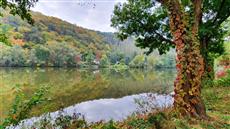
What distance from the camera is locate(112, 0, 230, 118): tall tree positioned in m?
11.7

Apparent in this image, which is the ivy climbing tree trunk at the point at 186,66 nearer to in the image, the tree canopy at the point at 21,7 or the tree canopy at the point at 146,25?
the tree canopy at the point at 21,7

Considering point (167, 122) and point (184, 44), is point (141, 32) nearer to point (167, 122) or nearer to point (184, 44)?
point (184, 44)

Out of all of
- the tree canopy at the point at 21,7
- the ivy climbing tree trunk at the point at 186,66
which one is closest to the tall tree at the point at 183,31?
the ivy climbing tree trunk at the point at 186,66

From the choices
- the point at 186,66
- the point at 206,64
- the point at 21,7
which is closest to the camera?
the point at 21,7

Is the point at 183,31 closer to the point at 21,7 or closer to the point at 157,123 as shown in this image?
the point at 157,123

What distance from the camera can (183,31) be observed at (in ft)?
38.4

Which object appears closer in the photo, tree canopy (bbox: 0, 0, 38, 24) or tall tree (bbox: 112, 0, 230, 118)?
tree canopy (bbox: 0, 0, 38, 24)

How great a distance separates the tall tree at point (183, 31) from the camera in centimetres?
1170

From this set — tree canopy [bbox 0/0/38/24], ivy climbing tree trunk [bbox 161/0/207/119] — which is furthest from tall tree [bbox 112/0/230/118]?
tree canopy [bbox 0/0/38/24]

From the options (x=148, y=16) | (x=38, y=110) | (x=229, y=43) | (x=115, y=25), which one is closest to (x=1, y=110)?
(x=38, y=110)

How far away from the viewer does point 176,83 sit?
39.0 ft

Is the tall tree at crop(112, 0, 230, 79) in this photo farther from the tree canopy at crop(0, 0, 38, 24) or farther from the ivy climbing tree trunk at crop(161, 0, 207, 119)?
the tree canopy at crop(0, 0, 38, 24)

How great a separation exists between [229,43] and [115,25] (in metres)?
12.9

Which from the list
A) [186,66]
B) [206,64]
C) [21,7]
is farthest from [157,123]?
[206,64]
